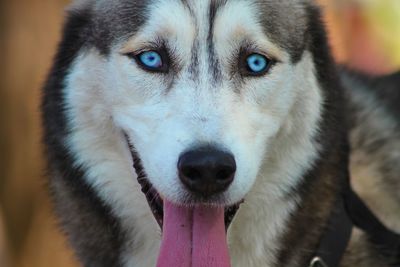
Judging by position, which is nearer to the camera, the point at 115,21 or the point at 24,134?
the point at 115,21

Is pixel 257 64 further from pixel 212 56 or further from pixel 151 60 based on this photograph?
pixel 151 60

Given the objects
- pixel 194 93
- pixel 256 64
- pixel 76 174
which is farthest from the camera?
pixel 76 174

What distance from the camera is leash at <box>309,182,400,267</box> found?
2.65 metres

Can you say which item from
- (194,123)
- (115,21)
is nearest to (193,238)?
(194,123)

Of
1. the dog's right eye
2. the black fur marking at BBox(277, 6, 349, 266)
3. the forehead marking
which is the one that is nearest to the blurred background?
the black fur marking at BBox(277, 6, 349, 266)

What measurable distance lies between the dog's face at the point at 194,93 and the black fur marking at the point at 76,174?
45 mm

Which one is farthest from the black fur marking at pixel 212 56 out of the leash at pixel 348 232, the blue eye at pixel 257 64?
the leash at pixel 348 232

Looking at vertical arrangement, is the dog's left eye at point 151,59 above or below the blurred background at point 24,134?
above

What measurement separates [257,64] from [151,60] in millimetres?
309

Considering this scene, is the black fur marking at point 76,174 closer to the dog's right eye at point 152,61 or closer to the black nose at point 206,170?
the dog's right eye at point 152,61

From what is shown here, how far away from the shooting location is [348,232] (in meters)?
2.67

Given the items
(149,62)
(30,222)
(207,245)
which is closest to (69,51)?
(149,62)

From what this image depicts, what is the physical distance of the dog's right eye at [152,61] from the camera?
239 cm

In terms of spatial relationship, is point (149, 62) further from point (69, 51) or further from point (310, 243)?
point (310, 243)
